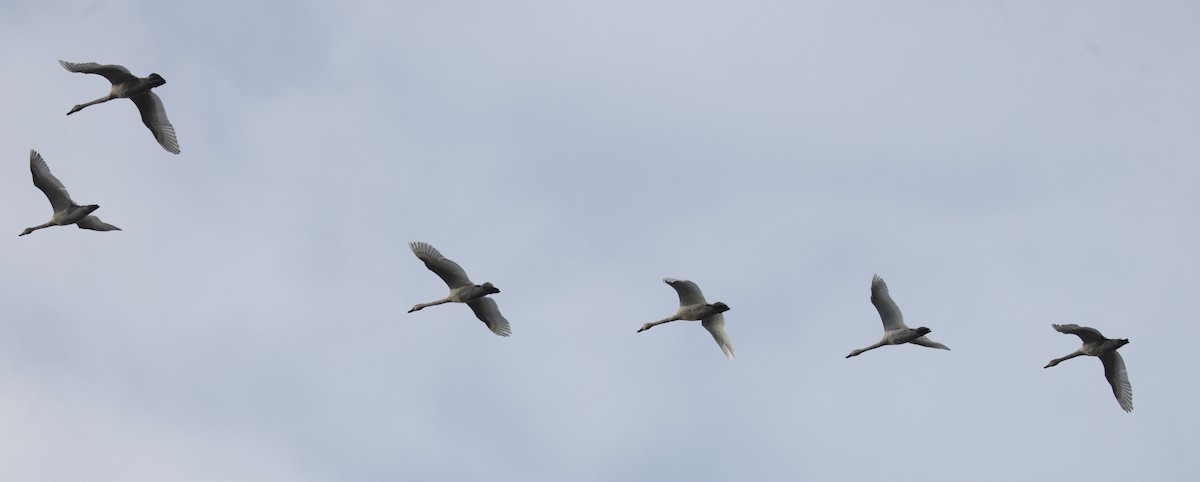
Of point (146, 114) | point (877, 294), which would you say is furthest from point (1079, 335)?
point (146, 114)

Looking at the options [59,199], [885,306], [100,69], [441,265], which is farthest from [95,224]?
[885,306]

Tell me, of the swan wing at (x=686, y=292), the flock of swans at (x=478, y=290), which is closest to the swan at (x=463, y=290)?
the flock of swans at (x=478, y=290)

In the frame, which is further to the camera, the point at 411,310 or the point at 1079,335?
the point at 411,310

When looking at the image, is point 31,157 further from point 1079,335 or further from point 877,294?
point 1079,335

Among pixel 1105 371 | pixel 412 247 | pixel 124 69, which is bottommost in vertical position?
pixel 1105 371

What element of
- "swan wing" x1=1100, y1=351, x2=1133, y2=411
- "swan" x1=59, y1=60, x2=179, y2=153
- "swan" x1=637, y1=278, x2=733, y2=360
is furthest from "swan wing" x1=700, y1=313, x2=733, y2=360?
"swan" x1=59, y1=60, x2=179, y2=153

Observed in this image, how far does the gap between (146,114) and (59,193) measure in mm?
5300

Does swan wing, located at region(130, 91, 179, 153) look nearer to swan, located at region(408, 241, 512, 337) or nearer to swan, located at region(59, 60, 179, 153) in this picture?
swan, located at region(59, 60, 179, 153)

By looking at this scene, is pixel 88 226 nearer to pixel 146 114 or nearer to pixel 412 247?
pixel 146 114

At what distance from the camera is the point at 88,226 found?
7912 centimetres

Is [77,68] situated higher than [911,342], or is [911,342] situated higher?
[77,68]

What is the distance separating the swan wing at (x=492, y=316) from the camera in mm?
78750

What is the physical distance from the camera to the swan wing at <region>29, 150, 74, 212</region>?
78625mm

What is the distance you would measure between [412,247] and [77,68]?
524 inches
